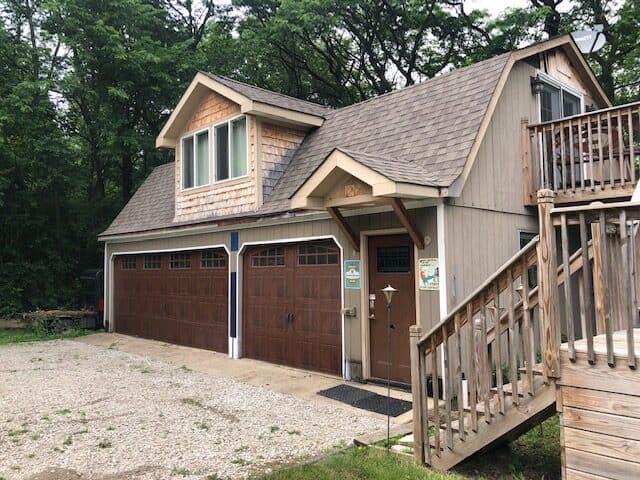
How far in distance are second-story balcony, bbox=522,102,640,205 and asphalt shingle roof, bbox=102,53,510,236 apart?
3.89 ft

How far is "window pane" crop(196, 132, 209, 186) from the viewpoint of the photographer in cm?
1095

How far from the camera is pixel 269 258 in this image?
30.3ft

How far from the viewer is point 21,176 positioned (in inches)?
642

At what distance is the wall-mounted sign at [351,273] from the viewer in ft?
24.7

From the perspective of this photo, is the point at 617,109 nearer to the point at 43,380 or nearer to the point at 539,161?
the point at 539,161

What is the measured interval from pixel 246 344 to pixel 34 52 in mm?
13042

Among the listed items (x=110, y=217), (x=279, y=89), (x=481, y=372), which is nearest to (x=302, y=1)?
(x=279, y=89)

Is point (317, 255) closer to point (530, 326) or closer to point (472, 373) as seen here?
point (472, 373)

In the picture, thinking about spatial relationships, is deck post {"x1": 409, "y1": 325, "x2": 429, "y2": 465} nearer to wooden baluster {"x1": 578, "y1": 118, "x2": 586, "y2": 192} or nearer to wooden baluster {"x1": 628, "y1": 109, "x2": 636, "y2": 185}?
wooden baluster {"x1": 578, "y1": 118, "x2": 586, "y2": 192}

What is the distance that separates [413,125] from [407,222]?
2277 mm

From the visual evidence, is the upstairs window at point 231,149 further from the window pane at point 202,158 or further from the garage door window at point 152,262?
the garage door window at point 152,262

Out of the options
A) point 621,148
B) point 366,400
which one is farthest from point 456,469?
point 621,148

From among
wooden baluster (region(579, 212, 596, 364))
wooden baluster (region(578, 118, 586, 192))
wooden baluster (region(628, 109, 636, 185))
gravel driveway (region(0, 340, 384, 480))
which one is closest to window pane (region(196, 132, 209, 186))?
gravel driveway (region(0, 340, 384, 480))

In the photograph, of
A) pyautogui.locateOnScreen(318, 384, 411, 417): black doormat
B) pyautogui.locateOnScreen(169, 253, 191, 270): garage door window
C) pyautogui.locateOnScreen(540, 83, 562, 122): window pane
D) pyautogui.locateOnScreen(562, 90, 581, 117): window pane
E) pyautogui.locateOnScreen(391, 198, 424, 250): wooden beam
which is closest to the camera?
pyautogui.locateOnScreen(318, 384, 411, 417): black doormat
